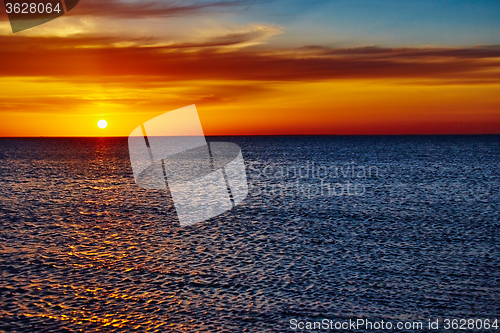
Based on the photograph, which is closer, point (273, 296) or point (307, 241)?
point (273, 296)

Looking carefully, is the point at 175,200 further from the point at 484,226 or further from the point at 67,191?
the point at 484,226

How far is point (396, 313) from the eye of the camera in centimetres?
1599

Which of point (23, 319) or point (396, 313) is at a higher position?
point (23, 319)

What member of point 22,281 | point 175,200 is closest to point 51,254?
point 22,281

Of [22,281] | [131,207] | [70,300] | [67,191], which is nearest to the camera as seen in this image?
[70,300]

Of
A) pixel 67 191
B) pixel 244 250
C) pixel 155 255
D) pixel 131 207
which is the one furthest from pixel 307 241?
pixel 67 191

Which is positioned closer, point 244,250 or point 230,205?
point 244,250

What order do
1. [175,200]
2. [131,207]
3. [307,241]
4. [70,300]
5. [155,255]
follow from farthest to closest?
[175,200] < [131,207] < [307,241] < [155,255] < [70,300]

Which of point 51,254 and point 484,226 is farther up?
point 51,254

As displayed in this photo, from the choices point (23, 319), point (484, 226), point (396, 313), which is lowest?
point (484, 226)

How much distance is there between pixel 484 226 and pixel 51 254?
26055 millimetres

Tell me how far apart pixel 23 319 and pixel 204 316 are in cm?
574

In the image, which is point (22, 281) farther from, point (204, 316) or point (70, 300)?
point (204, 316)

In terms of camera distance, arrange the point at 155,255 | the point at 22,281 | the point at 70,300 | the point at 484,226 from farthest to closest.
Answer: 1. the point at 484,226
2. the point at 155,255
3. the point at 22,281
4. the point at 70,300
